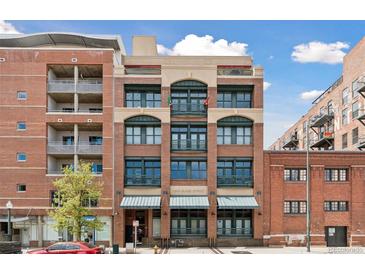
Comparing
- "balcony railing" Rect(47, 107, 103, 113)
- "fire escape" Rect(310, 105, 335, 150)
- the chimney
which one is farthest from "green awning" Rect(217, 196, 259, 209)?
"fire escape" Rect(310, 105, 335, 150)

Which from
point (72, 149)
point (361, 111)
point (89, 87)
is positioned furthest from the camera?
point (361, 111)

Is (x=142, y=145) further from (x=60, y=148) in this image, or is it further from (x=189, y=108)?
(x=60, y=148)

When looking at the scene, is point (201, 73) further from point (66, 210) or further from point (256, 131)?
point (66, 210)

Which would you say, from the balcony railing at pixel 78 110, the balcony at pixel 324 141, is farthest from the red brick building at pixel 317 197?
the balcony at pixel 324 141

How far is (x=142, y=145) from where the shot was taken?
44.0m

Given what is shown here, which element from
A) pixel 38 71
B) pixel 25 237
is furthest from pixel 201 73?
pixel 25 237

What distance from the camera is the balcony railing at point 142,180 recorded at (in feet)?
143

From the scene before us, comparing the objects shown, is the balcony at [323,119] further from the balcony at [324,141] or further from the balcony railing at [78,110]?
the balcony railing at [78,110]

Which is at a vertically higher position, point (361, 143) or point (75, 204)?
point (361, 143)

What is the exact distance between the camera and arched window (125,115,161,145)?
4412cm

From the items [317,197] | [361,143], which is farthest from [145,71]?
[361,143]

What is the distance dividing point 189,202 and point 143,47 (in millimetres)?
23133

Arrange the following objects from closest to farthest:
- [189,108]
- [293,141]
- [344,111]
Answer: [189,108], [344,111], [293,141]

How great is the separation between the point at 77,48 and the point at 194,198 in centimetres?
1855
